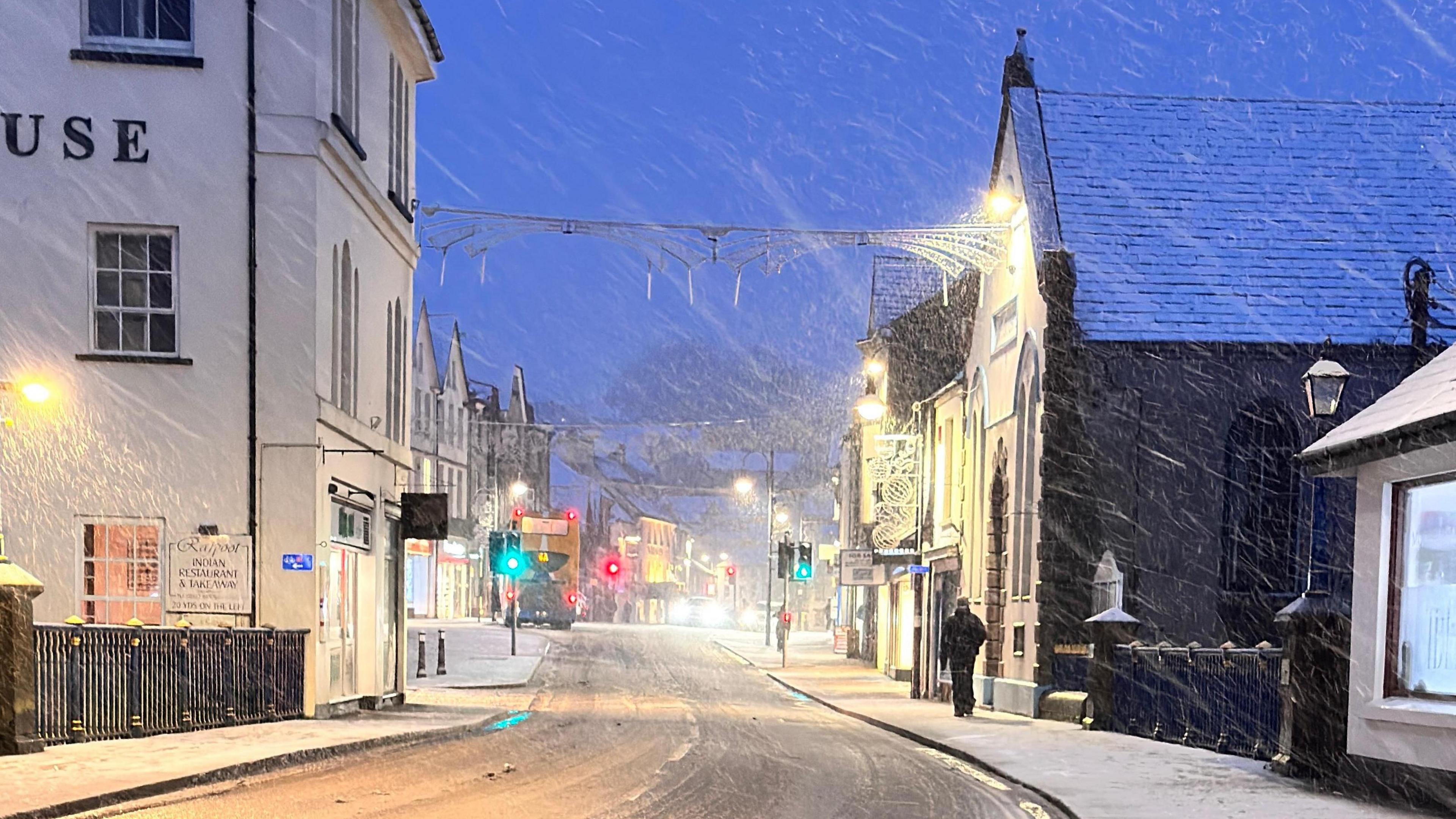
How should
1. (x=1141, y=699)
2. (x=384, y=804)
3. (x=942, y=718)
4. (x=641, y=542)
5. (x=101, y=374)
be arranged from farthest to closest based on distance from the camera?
(x=641, y=542) → (x=942, y=718) → (x=1141, y=699) → (x=101, y=374) → (x=384, y=804)

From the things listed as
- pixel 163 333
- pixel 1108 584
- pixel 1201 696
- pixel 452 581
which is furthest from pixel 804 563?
pixel 452 581

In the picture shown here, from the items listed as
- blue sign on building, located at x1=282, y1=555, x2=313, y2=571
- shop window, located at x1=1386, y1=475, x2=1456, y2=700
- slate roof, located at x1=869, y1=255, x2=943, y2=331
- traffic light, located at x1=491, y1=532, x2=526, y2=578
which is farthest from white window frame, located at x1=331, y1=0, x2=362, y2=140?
slate roof, located at x1=869, y1=255, x2=943, y2=331

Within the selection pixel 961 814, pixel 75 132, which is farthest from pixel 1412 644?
pixel 75 132

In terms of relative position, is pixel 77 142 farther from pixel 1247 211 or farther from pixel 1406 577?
pixel 1247 211

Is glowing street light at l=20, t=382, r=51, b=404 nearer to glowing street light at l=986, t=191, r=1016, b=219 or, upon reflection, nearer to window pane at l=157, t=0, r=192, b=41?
window pane at l=157, t=0, r=192, b=41

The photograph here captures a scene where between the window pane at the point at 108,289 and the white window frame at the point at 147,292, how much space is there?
27mm

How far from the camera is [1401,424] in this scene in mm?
13648

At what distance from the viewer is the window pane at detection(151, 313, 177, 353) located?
20.4m

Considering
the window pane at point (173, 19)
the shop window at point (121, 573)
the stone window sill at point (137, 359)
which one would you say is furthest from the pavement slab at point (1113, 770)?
the window pane at point (173, 19)

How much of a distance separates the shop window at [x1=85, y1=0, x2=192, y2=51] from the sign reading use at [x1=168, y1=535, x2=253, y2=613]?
6041 mm

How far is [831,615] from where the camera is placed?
94562mm

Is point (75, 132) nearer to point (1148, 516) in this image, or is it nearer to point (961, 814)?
point (961, 814)

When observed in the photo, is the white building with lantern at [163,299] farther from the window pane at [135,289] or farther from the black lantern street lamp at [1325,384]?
the black lantern street lamp at [1325,384]

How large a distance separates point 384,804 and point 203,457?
9307 mm
